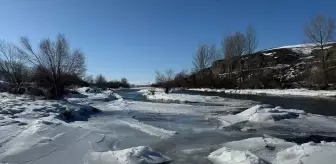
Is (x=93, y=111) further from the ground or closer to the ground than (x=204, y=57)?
closer to the ground

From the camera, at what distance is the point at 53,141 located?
791cm

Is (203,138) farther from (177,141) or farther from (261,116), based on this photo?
(261,116)

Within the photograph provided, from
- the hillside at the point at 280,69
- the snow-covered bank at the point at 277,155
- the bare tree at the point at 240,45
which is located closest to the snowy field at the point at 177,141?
the snow-covered bank at the point at 277,155

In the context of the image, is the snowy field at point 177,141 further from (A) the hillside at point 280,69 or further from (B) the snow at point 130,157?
(A) the hillside at point 280,69

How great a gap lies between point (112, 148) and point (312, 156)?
5.17 metres

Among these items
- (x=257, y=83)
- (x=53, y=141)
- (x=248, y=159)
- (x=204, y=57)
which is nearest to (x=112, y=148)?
(x=53, y=141)

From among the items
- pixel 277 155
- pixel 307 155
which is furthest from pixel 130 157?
pixel 307 155

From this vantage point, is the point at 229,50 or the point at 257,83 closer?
the point at 257,83

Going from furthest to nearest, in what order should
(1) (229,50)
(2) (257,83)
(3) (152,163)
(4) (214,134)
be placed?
(1) (229,50) < (2) (257,83) < (4) (214,134) < (3) (152,163)

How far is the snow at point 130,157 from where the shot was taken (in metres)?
6.23

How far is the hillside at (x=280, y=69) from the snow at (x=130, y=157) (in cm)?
3869

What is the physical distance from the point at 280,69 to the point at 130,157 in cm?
8429

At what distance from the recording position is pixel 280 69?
82.6m

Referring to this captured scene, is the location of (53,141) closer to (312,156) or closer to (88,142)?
(88,142)
